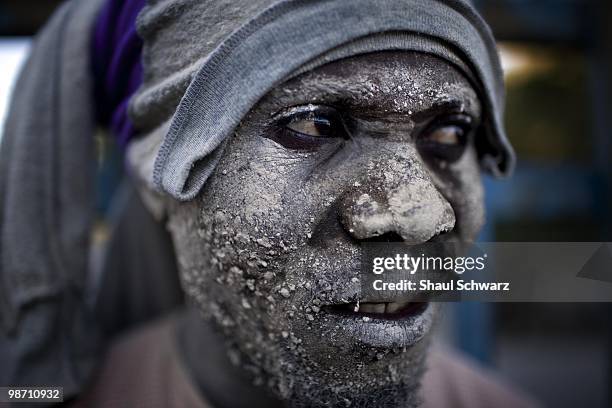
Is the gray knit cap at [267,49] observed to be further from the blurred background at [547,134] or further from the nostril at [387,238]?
the blurred background at [547,134]

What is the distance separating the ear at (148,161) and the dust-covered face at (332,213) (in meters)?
0.14

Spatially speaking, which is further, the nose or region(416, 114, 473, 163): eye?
region(416, 114, 473, 163): eye

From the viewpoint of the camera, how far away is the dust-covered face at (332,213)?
790 mm

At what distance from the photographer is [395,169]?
2.62 feet

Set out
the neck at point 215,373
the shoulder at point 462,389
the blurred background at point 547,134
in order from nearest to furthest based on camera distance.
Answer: the neck at point 215,373
the shoulder at point 462,389
the blurred background at point 547,134

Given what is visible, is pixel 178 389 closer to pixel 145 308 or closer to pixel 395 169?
pixel 145 308

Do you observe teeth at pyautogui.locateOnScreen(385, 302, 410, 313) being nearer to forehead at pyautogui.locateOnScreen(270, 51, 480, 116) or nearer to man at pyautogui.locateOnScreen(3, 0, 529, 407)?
man at pyautogui.locateOnScreen(3, 0, 529, 407)

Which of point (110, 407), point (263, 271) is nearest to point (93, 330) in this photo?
point (110, 407)

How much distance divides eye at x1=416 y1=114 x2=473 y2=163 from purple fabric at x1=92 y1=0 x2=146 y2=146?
563 mm

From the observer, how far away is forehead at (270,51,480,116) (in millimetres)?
792

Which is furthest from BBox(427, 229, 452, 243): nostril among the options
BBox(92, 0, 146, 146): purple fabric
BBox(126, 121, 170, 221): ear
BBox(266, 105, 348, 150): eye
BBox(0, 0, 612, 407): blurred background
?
BBox(0, 0, 612, 407): blurred background

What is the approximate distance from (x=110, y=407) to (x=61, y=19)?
906 millimetres

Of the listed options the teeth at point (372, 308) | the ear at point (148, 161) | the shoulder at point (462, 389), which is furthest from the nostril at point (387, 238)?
the shoulder at point (462, 389)

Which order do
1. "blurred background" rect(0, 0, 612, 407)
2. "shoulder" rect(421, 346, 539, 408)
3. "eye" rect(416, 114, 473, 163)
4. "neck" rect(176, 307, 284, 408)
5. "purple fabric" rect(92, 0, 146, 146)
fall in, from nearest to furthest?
"eye" rect(416, 114, 473, 163)
"purple fabric" rect(92, 0, 146, 146)
"neck" rect(176, 307, 284, 408)
"shoulder" rect(421, 346, 539, 408)
"blurred background" rect(0, 0, 612, 407)
